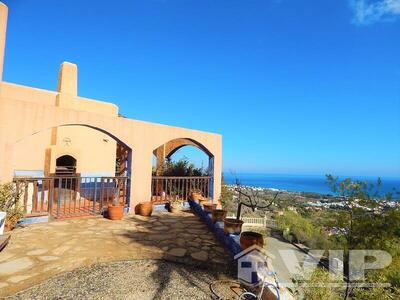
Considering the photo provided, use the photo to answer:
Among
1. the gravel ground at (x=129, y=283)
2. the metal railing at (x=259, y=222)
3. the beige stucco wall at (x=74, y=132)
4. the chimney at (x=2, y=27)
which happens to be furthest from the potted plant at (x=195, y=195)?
the metal railing at (x=259, y=222)

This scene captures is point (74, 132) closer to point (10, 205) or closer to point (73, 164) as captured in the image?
point (73, 164)

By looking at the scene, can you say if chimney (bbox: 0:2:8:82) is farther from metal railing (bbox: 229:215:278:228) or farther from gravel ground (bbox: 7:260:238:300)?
metal railing (bbox: 229:215:278:228)

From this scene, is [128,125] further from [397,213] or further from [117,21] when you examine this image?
[397,213]

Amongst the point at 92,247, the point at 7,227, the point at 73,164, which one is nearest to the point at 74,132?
the point at 73,164

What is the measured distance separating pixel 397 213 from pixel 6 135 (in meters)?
7.08

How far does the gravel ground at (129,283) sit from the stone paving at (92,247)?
0.20 meters

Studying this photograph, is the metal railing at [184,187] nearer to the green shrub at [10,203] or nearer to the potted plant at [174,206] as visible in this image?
the potted plant at [174,206]

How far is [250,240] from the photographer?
3.86 meters

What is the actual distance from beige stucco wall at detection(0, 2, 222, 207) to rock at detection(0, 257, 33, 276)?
2.49m

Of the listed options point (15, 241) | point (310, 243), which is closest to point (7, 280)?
point (15, 241)

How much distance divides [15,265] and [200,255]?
2.82m

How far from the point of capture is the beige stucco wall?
5.52 m

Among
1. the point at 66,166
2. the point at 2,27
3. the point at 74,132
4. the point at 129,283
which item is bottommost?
the point at 129,283

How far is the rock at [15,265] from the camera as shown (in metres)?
3.46
